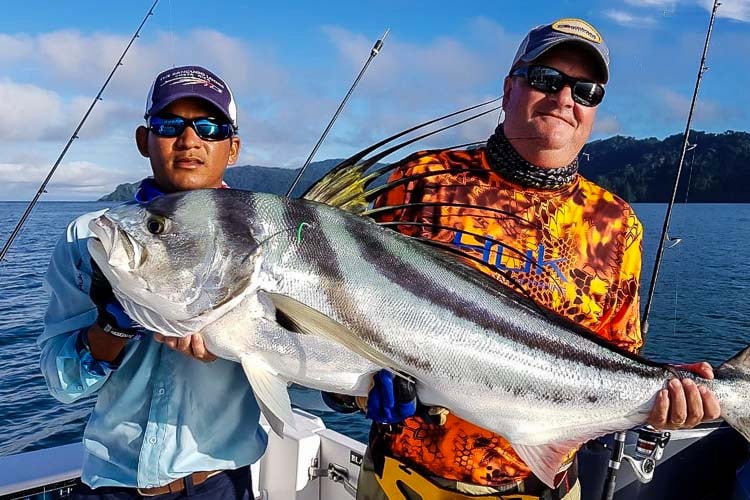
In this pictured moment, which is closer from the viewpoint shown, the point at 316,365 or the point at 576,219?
the point at 316,365

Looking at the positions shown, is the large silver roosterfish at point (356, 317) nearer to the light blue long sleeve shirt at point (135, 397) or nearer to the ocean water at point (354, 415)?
the light blue long sleeve shirt at point (135, 397)

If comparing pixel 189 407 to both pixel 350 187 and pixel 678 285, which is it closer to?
pixel 350 187

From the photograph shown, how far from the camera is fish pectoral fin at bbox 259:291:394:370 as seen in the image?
71.7 inches

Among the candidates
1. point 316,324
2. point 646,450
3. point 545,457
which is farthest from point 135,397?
point 646,450

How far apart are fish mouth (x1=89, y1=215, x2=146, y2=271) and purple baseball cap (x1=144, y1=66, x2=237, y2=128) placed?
0.59m

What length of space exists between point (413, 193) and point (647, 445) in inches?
87.1

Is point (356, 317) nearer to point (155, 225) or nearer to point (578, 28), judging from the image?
point (155, 225)

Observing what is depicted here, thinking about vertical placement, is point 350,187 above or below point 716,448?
above

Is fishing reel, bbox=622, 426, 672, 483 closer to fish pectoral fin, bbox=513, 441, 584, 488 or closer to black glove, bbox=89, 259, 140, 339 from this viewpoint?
fish pectoral fin, bbox=513, 441, 584, 488

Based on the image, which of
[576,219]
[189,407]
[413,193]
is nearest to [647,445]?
[576,219]

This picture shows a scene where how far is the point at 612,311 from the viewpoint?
2.43 meters

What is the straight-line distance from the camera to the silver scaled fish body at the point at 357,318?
71.4 inches

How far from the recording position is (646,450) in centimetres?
343

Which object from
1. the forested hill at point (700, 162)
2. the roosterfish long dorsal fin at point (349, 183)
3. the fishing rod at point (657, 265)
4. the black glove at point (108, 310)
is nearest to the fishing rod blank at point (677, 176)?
the fishing rod at point (657, 265)
